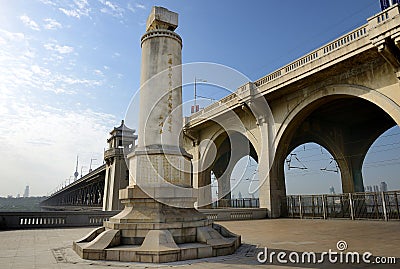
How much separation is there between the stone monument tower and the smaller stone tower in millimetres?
25485

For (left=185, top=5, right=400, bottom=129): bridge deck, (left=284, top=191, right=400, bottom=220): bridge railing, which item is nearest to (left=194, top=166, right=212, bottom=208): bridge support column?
(left=185, top=5, right=400, bottom=129): bridge deck

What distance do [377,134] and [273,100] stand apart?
11157 mm

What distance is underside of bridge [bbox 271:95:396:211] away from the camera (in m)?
21.5

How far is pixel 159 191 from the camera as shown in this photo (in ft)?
21.7

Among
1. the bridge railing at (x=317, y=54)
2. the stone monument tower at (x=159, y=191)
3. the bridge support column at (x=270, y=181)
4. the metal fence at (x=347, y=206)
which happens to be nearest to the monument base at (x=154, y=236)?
the stone monument tower at (x=159, y=191)

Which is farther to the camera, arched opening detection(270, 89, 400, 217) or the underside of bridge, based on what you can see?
the underside of bridge

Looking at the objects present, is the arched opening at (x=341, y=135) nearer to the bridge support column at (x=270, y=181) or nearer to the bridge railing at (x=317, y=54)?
the bridge support column at (x=270, y=181)

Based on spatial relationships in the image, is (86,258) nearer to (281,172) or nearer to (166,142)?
(166,142)

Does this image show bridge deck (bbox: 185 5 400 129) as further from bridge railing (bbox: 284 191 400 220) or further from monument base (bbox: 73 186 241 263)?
monument base (bbox: 73 186 241 263)

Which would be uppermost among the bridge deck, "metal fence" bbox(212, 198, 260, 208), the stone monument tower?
the bridge deck

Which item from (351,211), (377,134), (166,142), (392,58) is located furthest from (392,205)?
(166,142)

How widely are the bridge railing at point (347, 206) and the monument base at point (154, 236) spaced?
36.8ft

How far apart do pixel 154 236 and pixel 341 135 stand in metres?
22.1

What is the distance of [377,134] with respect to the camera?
23312 millimetres
